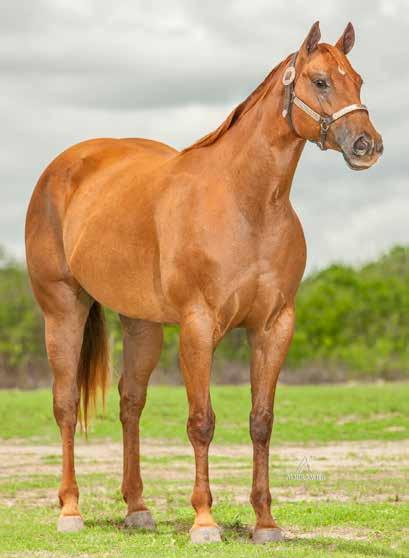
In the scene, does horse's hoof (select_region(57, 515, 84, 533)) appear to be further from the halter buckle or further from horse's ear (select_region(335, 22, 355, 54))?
horse's ear (select_region(335, 22, 355, 54))

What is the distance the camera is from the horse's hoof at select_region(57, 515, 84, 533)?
8.57m

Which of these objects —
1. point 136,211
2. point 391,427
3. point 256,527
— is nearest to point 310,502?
point 256,527

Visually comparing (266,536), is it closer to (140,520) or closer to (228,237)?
(140,520)

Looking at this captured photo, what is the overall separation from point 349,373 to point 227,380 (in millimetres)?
4848

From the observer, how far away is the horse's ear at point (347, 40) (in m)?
7.56

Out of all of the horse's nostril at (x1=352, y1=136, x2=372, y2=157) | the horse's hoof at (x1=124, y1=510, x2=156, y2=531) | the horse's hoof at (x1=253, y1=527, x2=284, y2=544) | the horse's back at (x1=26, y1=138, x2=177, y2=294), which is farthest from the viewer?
the horse's back at (x1=26, y1=138, x2=177, y2=294)

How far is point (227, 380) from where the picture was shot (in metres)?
37.7

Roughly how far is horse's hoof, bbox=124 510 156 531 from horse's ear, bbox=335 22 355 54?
368 centimetres

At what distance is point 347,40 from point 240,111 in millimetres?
835

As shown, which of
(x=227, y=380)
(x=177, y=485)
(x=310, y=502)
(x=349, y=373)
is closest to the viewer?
(x=310, y=502)

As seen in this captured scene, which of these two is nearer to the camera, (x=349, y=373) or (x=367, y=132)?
(x=367, y=132)

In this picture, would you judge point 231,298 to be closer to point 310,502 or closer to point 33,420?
point 310,502

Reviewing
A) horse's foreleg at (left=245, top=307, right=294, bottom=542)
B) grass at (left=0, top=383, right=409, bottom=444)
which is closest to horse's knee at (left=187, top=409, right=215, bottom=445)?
horse's foreleg at (left=245, top=307, right=294, bottom=542)

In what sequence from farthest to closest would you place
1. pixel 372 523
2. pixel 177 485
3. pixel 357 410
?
1. pixel 357 410
2. pixel 177 485
3. pixel 372 523
